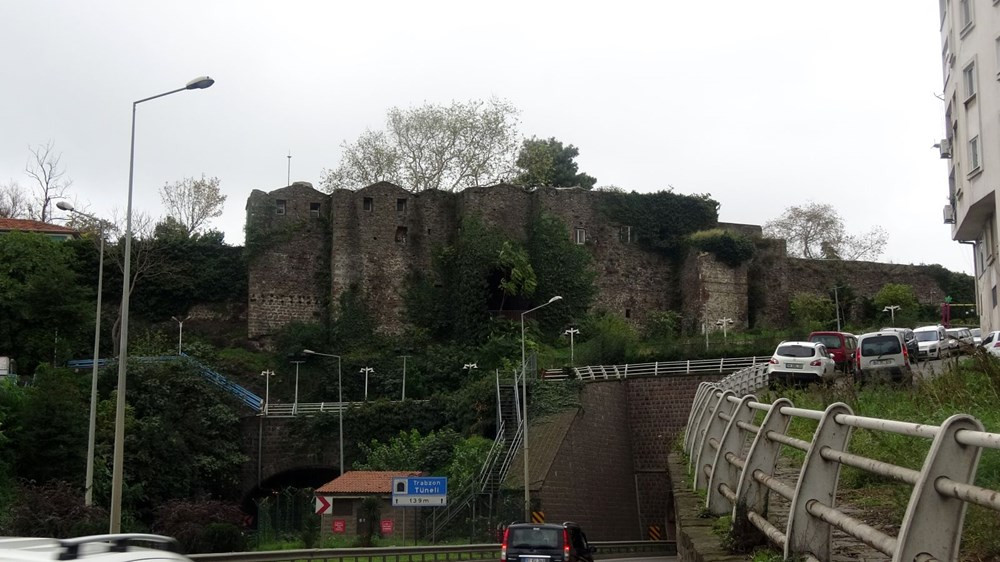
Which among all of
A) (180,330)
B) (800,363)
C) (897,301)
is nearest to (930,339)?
(800,363)

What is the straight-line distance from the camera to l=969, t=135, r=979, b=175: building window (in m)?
31.2

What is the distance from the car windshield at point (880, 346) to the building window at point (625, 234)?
29.2 meters

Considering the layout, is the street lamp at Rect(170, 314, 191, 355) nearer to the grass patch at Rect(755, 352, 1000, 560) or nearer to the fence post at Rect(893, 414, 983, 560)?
the grass patch at Rect(755, 352, 1000, 560)

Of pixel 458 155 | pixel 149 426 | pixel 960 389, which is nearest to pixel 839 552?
pixel 960 389

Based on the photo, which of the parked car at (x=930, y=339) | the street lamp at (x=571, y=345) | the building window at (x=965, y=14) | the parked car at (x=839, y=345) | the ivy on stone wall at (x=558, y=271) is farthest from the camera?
the ivy on stone wall at (x=558, y=271)

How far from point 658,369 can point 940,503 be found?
1688 inches

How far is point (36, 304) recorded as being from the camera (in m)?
48.8

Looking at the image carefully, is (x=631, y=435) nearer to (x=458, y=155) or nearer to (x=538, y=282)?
(x=538, y=282)

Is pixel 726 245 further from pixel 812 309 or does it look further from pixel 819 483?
pixel 819 483

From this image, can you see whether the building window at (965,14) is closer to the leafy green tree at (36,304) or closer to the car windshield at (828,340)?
the car windshield at (828,340)

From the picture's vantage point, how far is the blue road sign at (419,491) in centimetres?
3112

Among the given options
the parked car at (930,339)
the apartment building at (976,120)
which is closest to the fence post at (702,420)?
the apartment building at (976,120)

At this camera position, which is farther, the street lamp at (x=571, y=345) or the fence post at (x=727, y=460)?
the street lamp at (x=571, y=345)

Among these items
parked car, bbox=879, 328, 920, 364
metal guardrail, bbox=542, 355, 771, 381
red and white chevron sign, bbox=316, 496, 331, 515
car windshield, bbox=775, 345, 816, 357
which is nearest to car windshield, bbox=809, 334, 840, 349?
parked car, bbox=879, 328, 920, 364
